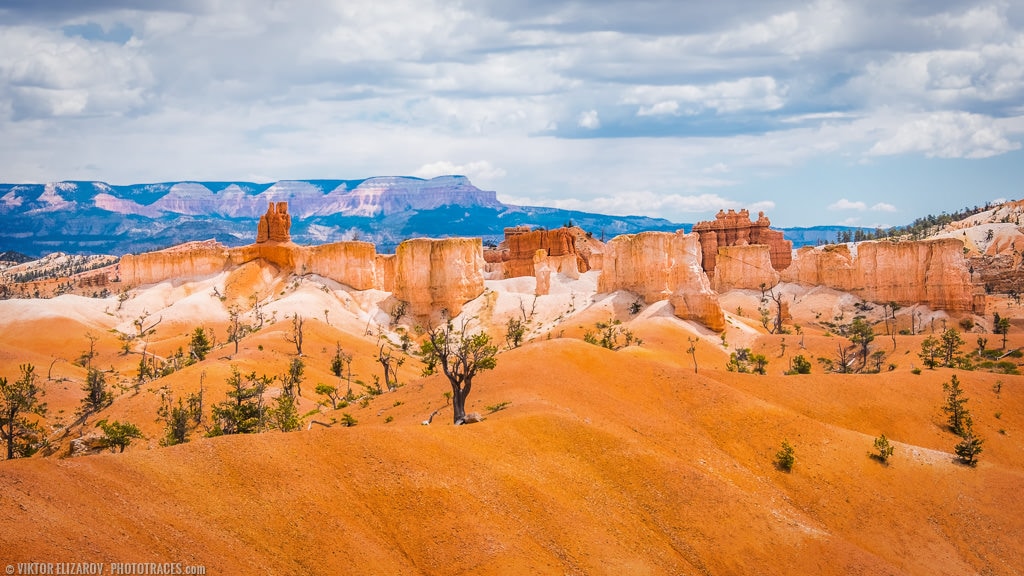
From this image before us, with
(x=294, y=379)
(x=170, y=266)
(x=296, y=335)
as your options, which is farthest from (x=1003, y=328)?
(x=170, y=266)

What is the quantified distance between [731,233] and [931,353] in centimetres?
5615

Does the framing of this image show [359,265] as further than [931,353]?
Yes

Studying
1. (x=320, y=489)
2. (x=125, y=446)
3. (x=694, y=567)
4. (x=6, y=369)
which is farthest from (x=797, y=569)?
(x=6, y=369)

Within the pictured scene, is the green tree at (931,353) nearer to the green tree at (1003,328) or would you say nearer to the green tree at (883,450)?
the green tree at (1003,328)

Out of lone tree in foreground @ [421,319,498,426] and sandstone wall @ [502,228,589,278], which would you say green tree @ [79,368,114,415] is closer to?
lone tree in foreground @ [421,319,498,426]

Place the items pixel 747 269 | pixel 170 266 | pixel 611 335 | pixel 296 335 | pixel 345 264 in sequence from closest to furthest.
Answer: pixel 611 335 → pixel 296 335 → pixel 345 264 → pixel 170 266 → pixel 747 269

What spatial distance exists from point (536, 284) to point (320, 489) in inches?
2392

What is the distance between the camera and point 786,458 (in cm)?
3512

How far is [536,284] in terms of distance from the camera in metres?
85.7

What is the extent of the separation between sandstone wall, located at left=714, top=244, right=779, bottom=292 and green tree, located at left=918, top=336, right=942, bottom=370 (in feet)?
102

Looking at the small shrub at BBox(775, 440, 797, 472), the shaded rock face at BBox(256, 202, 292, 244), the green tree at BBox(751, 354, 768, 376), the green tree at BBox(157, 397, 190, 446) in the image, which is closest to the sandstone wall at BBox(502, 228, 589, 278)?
the shaded rock face at BBox(256, 202, 292, 244)

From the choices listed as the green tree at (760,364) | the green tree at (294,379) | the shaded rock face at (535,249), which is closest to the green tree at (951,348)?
the green tree at (760,364)

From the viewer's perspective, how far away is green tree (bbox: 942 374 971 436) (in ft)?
135

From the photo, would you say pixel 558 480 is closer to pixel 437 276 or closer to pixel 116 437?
pixel 116 437
